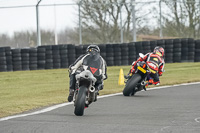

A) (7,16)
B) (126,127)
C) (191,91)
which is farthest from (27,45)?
(126,127)

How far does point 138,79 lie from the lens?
12.0 meters

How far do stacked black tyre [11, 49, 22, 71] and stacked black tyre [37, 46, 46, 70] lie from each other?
0.94m

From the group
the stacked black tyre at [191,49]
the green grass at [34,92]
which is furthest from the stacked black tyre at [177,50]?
the green grass at [34,92]

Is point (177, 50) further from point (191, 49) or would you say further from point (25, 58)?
point (25, 58)

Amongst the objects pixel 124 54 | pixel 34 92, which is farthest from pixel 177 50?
pixel 34 92

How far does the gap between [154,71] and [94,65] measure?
3730mm

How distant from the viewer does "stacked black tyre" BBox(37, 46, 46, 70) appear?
77.8ft

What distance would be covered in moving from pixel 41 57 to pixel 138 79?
12.4 m

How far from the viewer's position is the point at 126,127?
6863mm

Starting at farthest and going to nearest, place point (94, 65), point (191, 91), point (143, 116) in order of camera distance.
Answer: point (191, 91), point (94, 65), point (143, 116)

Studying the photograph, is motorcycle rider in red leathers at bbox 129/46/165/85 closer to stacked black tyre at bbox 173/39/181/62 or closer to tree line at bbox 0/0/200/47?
stacked black tyre at bbox 173/39/181/62

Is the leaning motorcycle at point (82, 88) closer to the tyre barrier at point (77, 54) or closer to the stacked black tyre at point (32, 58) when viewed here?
the tyre barrier at point (77, 54)

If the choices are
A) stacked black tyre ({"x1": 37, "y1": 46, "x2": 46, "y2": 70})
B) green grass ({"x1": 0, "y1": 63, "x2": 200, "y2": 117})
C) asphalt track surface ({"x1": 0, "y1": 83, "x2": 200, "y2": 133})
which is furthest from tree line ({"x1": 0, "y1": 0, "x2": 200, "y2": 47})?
asphalt track surface ({"x1": 0, "y1": 83, "x2": 200, "y2": 133})

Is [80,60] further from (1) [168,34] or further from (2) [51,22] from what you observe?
(1) [168,34]
